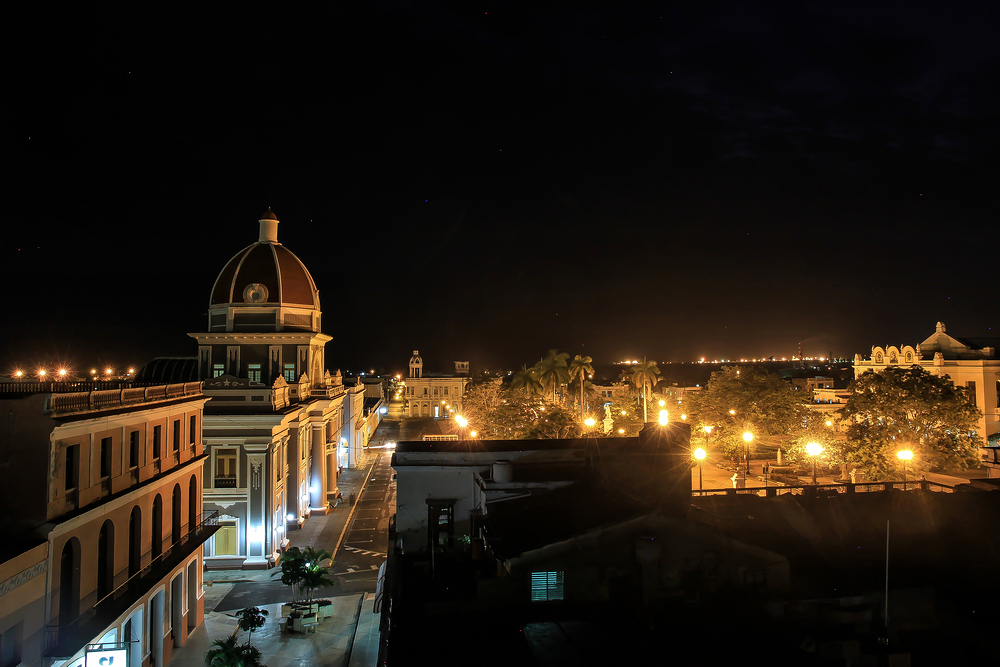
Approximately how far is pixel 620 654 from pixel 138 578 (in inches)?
619

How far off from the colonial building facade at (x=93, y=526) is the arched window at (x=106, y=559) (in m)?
0.03

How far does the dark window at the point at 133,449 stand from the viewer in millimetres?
18781

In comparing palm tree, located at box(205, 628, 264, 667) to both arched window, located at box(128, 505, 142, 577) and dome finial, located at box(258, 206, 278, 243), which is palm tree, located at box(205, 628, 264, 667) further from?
dome finial, located at box(258, 206, 278, 243)

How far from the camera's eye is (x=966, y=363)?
172 feet

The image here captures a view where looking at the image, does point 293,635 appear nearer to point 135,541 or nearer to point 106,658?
point 135,541

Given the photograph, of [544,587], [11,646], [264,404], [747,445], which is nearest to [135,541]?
[11,646]

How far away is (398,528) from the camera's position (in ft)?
55.6

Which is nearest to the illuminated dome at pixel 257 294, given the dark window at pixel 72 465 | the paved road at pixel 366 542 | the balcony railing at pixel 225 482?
the paved road at pixel 366 542

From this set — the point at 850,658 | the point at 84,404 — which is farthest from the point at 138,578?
the point at 850,658

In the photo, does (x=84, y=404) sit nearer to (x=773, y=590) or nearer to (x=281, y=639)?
(x=281, y=639)

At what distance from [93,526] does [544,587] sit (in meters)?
12.8

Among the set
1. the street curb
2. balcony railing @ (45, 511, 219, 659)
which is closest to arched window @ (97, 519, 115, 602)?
balcony railing @ (45, 511, 219, 659)

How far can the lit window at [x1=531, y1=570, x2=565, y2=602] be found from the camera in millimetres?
12352

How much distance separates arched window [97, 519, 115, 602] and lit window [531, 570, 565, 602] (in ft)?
42.0
